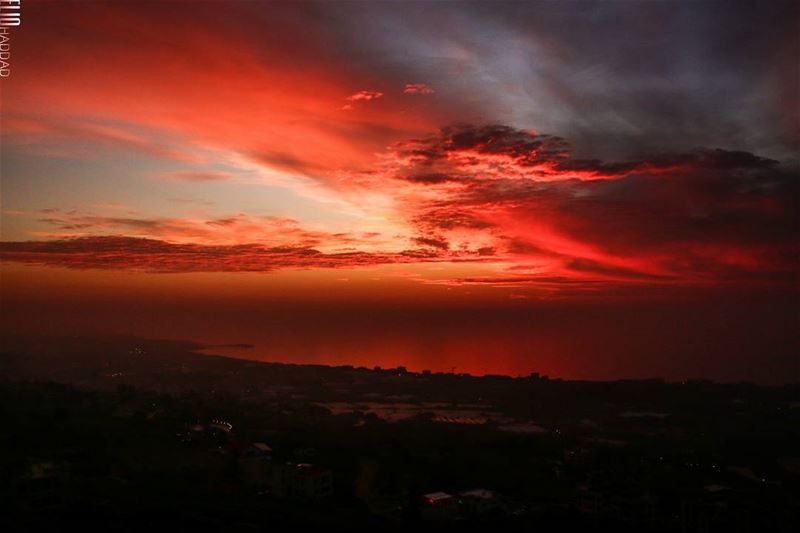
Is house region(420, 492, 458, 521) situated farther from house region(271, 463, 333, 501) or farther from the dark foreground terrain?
house region(271, 463, 333, 501)

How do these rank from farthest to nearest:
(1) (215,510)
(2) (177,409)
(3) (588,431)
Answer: (3) (588,431) → (2) (177,409) → (1) (215,510)

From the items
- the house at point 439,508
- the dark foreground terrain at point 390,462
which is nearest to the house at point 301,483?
the dark foreground terrain at point 390,462

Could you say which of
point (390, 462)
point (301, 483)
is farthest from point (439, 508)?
point (390, 462)

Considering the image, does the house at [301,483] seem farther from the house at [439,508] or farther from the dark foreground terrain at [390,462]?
the house at [439,508]

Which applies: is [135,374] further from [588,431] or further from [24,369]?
[588,431]

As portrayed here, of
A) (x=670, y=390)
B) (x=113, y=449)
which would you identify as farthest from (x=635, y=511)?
(x=670, y=390)

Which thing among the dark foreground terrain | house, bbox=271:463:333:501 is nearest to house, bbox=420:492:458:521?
the dark foreground terrain

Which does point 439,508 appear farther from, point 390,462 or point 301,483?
point 390,462

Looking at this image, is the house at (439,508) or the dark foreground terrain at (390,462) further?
the house at (439,508)
